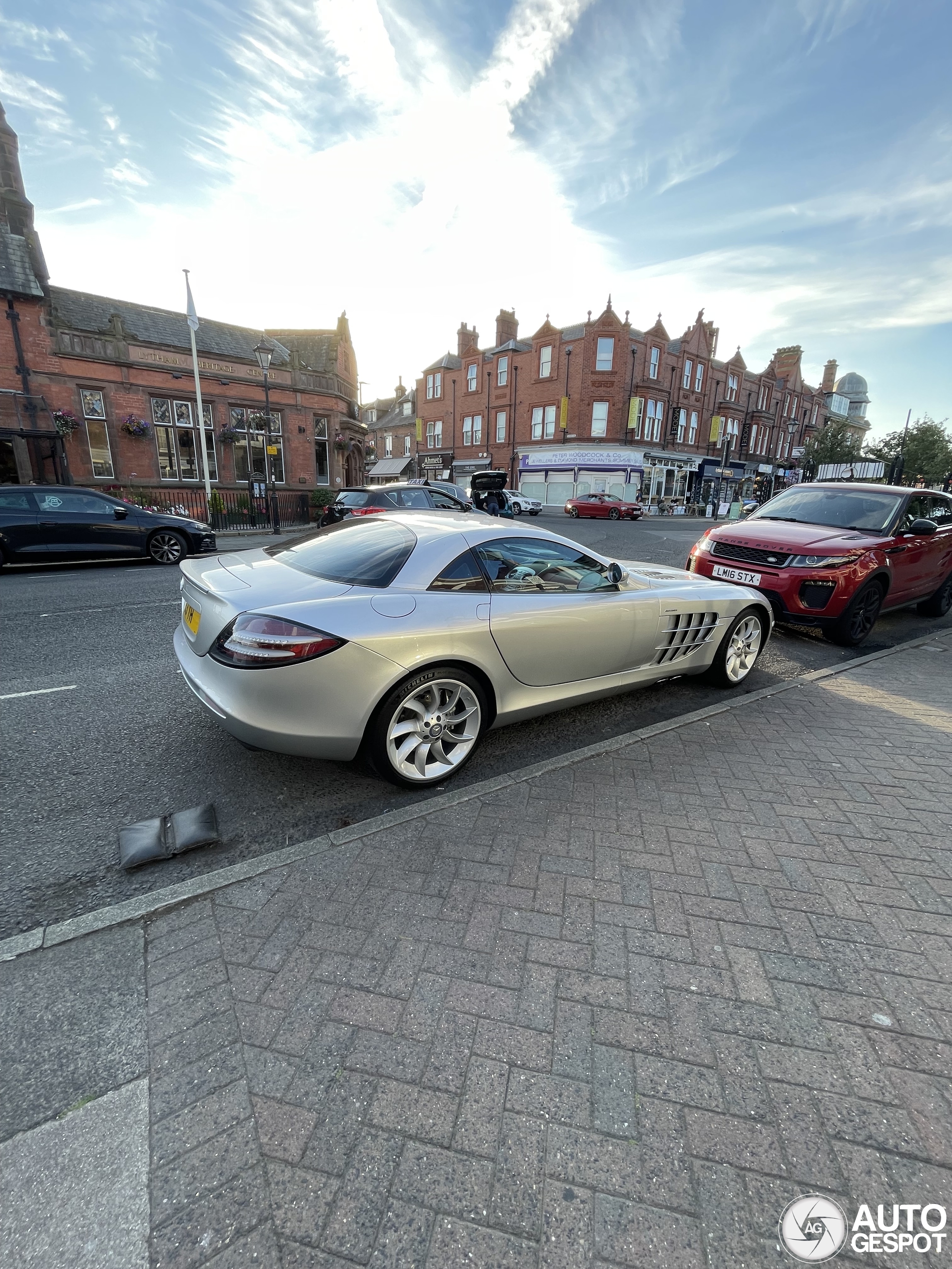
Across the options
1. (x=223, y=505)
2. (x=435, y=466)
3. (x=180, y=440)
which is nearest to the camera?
(x=223, y=505)

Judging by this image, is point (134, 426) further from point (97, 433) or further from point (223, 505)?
point (223, 505)

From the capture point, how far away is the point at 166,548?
1119 cm

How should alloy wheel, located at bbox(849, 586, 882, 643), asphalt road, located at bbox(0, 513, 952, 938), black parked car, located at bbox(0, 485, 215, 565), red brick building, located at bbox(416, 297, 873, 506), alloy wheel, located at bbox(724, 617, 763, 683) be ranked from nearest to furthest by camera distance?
asphalt road, located at bbox(0, 513, 952, 938), alloy wheel, located at bbox(724, 617, 763, 683), alloy wheel, located at bbox(849, 586, 882, 643), black parked car, located at bbox(0, 485, 215, 565), red brick building, located at bbox(416, 297, 873, 506)

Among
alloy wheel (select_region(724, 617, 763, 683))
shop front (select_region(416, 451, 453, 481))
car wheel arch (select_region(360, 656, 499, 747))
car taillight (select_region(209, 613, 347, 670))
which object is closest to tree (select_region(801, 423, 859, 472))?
shop front (select_region(416, 451, 453, 481))

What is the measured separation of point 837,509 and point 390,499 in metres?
8.99

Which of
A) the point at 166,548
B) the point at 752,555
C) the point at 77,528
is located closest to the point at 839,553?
the point at 752,555

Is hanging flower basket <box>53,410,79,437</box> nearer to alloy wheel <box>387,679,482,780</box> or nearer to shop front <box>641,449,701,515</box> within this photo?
alloy wheel <box>387,679,482,780</box>

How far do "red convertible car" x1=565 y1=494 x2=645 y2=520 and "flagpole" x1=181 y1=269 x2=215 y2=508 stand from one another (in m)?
18.3

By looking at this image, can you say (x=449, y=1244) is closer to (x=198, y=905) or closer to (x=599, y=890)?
(x=599, y=890)

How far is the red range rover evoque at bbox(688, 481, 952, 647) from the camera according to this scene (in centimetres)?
598

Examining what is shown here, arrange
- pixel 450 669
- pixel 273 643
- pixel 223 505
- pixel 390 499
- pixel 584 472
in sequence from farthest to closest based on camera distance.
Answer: pixel 584 472 → pixel 223 505 → pixel 390 499 → pixel 450 669 → pixel 273 643

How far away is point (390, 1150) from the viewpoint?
4.87 feet

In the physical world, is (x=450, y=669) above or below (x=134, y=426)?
below

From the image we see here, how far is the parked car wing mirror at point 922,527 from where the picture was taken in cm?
648
